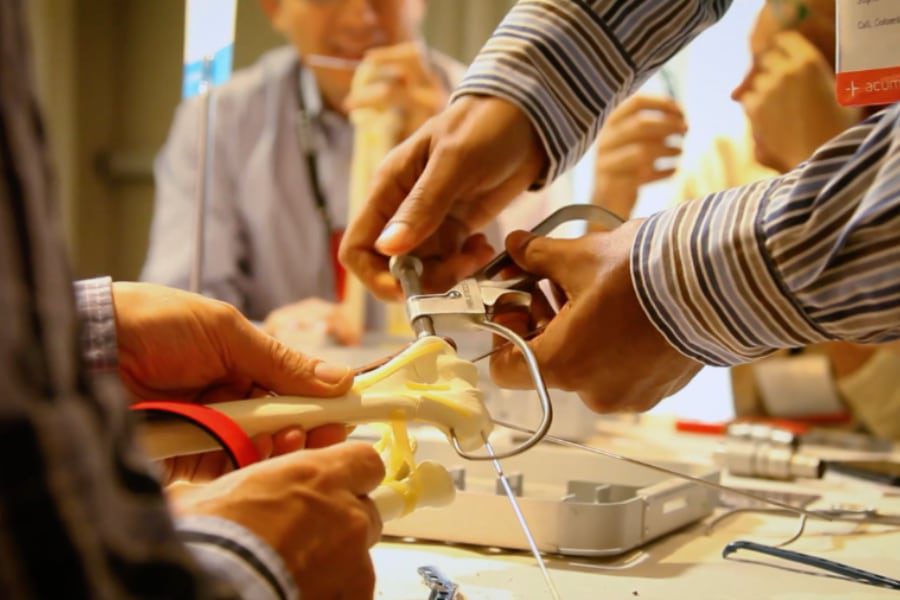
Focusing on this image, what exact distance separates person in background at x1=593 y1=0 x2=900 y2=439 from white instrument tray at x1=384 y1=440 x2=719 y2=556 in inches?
28.5

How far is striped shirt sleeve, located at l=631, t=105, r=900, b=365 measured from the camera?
477 mm

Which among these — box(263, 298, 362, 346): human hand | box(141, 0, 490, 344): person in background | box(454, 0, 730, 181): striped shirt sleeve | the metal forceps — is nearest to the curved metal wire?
the metal forceps

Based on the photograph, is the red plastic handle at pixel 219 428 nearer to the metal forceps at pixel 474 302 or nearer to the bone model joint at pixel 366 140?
the metal forceps at pixel 474 302

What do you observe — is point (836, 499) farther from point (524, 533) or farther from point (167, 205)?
point (167, 205)

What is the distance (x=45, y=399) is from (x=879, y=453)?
120cm

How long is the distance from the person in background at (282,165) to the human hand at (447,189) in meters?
0.98

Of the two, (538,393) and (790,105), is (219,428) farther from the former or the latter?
(790,105)

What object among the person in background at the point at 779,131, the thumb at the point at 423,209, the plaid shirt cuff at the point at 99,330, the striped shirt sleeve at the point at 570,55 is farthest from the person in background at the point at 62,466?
the person in background at the point at 779,131

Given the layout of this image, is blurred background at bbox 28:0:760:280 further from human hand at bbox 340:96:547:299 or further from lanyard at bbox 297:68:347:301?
human hand at bbox 340:96:547:299

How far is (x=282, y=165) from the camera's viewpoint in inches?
77.0

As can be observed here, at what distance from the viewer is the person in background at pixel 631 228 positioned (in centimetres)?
49

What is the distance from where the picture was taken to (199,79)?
101cm

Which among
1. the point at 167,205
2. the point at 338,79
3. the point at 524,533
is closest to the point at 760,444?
the point at 524,533

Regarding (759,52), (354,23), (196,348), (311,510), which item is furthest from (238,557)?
(354,23)
